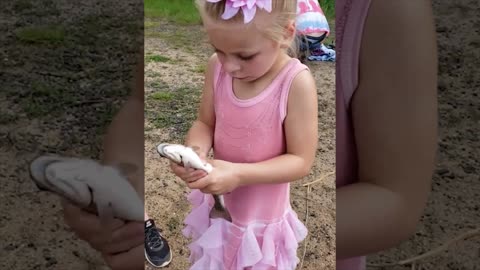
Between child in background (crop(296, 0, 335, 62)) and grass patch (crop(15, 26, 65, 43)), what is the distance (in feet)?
4.13

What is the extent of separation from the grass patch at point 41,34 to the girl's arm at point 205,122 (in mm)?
1217

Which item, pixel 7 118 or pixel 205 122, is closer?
pixel 205 122

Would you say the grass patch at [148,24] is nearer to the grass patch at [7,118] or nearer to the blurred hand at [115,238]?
the blurred hand at [115,238]

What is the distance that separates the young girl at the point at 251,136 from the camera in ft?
2.41

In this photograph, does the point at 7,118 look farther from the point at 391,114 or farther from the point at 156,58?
the point at 391,114

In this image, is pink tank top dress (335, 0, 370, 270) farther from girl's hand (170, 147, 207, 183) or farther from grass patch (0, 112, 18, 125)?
grass patch (0, 112, 18, 125)

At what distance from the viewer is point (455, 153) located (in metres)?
2.20

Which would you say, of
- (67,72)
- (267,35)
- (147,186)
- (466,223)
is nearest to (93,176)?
(147,186)

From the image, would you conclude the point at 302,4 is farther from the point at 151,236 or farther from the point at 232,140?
the point at 151,236

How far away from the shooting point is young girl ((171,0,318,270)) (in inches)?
28.9

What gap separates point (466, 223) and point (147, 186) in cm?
139

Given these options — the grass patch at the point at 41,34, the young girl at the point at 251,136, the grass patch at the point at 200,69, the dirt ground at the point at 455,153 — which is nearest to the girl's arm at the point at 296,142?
the young girl at the point at 251,136

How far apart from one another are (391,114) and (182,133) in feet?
0.77

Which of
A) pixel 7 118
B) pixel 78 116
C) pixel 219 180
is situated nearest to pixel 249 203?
pixel 219 180
